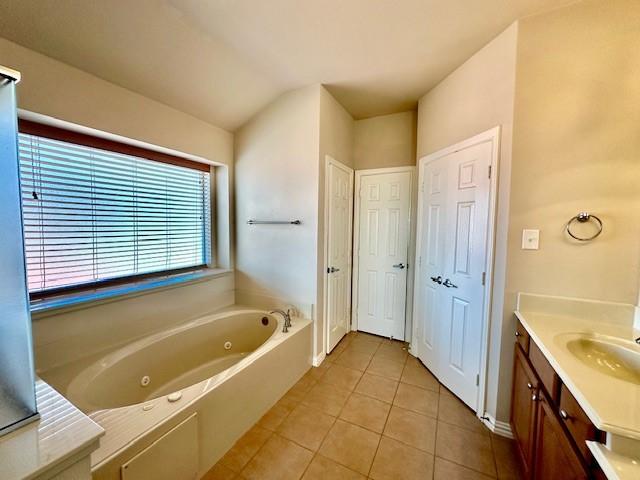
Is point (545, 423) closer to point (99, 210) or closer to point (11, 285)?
point (11, 285)

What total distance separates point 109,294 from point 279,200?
1.49 meters

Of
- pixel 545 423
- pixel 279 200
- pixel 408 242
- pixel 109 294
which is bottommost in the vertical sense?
pixel 545 423

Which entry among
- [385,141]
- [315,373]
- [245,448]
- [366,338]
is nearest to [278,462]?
[245,448]

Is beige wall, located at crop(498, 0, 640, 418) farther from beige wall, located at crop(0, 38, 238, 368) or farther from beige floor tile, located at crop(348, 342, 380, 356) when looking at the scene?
beige wall, located at crop(0, 38, 238, 368)

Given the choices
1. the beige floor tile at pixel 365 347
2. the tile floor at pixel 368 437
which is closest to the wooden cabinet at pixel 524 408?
the tile floor at pixel 368 437

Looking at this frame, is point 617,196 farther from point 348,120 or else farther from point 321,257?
point 348,120

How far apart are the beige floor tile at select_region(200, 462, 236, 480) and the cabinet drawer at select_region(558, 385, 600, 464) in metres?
1.53

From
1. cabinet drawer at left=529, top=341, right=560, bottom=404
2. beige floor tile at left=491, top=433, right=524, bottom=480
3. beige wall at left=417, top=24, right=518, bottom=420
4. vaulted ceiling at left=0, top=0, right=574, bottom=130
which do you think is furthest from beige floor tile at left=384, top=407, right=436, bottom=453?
vaulted ceiling at left=0, top=0, right=574, bottom=130

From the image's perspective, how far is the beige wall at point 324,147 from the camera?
2279 millimetres

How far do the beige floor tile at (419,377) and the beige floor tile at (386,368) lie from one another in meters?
0.05

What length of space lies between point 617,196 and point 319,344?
229cm

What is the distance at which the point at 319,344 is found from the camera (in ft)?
7.99

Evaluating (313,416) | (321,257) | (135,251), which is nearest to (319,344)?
(313,416)

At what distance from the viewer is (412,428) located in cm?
168
